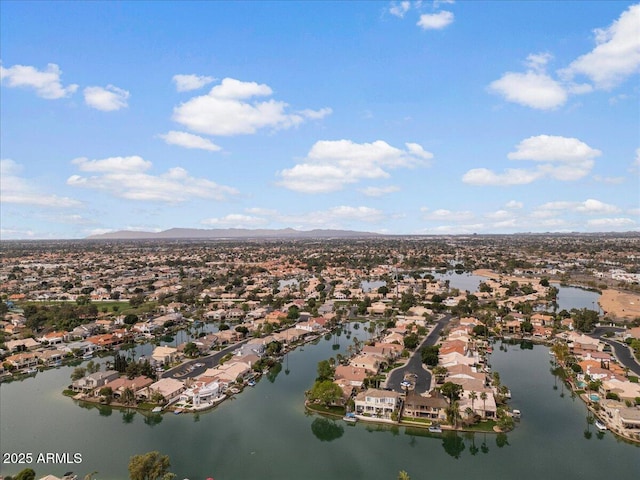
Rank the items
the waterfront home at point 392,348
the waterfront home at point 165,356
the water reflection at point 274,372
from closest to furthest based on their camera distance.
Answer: the water reflection at point 274,372
the waterfront home at point 165,356
the waterfront home at point 392,348

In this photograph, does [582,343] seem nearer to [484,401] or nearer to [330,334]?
[484,401]

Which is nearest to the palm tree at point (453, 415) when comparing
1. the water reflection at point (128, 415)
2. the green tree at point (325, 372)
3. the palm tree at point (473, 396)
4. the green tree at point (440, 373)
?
the palm tree at point (473, 396)

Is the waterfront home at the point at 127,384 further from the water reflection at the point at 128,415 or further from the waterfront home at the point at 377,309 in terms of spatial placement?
the waterfront home at the point at 377,309

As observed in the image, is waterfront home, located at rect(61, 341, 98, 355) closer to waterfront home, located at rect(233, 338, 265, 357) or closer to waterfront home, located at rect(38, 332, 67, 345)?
waterfront home, located at rect(38, 332, 67, 345)

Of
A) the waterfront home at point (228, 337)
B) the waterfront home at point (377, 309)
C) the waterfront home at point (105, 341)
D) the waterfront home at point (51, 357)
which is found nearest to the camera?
the waterfront home at point (51, 357)

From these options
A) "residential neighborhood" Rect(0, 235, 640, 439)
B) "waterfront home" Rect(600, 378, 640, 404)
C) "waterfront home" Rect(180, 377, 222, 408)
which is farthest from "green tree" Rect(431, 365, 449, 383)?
"waterfront home" Rect(180, 377, 222, 408)
